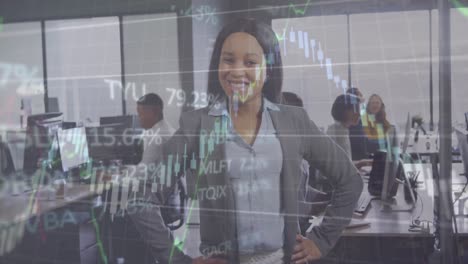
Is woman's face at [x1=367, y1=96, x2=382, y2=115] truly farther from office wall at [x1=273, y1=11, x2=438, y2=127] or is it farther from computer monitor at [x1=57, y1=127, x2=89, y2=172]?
computer monitor at [x1=57, y1=127, x2=89, y2=172]

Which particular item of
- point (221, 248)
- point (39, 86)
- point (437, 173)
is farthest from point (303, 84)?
point (39, 86)

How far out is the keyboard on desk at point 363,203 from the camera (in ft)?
5.72

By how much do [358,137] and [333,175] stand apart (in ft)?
0.49

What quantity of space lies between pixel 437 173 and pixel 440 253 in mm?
265

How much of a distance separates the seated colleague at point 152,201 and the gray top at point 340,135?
21.7 inches

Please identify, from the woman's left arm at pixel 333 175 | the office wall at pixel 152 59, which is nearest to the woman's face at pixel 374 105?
the woman's left arm at pixel 333 175

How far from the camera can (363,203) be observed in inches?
69.1

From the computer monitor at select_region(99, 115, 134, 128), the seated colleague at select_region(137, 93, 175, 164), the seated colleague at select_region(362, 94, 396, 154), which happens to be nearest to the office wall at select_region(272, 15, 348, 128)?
the seated colleague at select_region(362, 94, 396, 154)

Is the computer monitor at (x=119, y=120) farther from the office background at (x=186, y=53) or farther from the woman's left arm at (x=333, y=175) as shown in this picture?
the woman's left arm at (x=333, y=175)

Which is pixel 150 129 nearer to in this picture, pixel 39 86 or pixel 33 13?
pixel 39 86

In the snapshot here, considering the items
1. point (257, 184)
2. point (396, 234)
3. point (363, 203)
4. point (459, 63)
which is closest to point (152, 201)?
point (257, 184)

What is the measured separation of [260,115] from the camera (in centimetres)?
185

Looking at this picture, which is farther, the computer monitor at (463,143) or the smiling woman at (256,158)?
the smiling woman at (256,158)

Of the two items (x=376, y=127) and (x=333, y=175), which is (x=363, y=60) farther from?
(x=333, y=175)
